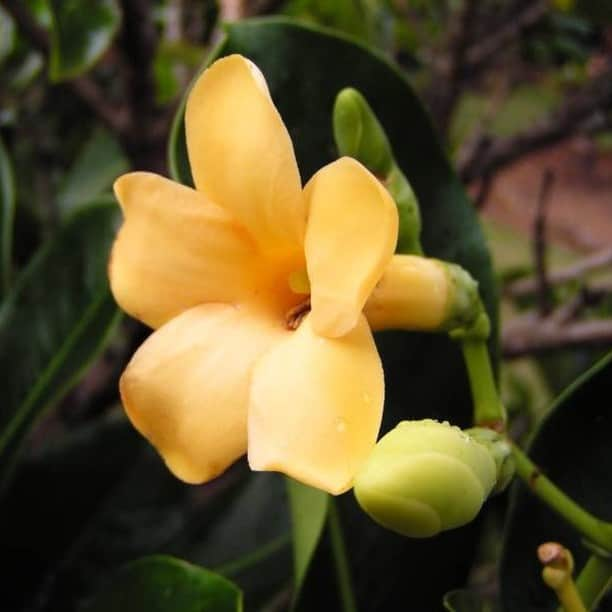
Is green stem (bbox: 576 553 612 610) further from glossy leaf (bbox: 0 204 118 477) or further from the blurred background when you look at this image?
glossy leaf (bbox: 0 204 118 477)

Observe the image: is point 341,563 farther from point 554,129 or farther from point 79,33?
point 554,129

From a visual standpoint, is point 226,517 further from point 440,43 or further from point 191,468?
point 440,43

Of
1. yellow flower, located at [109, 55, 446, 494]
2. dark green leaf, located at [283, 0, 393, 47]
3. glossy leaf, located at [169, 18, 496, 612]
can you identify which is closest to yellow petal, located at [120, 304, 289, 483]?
yellow flower, located at [109, 55, 446, 494]

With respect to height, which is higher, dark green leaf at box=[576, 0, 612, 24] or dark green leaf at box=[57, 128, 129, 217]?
dark green leaf at box=[576, 0, 612, 24]

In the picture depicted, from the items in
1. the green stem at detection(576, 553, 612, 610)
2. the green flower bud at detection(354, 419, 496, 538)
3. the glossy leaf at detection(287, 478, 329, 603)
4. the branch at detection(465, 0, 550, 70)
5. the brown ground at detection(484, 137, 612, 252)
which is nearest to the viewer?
the green flower bud at detection(354, 419, 496, 538)

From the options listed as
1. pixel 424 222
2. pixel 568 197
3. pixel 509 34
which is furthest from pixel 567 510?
pixel 568 197

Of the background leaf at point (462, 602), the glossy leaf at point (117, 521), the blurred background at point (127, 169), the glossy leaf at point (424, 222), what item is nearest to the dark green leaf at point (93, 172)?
the blurred background at point (127, 169)
